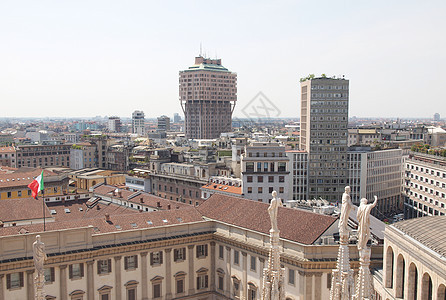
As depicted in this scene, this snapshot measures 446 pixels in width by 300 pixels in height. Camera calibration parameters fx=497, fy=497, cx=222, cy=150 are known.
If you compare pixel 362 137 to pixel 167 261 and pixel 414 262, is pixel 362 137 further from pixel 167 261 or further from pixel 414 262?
pixel 414 262

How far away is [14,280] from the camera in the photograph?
47188mm

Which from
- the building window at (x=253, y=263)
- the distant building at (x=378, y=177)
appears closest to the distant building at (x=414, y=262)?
the building window at (x=253, y=263)

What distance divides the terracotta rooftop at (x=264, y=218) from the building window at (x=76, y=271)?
16.7 metres

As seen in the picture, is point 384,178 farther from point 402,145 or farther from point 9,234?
point 9,234

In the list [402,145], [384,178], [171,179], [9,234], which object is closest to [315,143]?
[384,178]

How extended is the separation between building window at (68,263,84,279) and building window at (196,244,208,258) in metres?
13.7

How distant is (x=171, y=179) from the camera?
10594cm

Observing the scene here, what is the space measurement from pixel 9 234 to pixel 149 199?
28.0 meters

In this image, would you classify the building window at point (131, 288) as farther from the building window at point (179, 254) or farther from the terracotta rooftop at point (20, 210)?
the terracotta rooftop at point (20, 210)

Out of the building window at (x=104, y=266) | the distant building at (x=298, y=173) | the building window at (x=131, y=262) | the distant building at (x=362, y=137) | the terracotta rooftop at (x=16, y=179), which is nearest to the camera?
the building window at (x=104, y=266)

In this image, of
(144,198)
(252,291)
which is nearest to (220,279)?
(252,291)

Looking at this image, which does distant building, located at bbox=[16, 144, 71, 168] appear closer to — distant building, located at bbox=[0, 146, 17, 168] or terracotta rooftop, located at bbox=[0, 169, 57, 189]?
distant building, located at bbox=[0, 146, 17, 168]

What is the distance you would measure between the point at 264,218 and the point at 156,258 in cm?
1286

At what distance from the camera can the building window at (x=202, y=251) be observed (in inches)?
2295
